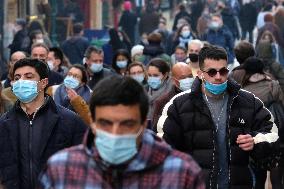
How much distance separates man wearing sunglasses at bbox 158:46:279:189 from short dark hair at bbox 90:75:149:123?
290 centimetres

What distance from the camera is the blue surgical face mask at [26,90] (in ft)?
23.0

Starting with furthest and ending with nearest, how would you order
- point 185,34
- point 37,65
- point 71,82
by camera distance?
point 185,34 < point 71,82 < point 37,65

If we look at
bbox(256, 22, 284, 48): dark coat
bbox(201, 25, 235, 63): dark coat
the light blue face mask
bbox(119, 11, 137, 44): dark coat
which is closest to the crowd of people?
the light blue face mask

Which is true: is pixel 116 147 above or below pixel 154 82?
above

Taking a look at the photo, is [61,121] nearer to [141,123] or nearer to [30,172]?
[30,172]

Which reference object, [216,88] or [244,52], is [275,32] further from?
[216,88]

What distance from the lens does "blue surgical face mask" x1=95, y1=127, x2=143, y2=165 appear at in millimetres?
3713

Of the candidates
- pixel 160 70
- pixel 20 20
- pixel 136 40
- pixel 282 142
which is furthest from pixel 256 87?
pixel 136 40

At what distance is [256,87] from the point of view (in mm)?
9219

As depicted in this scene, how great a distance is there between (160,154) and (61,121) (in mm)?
3028

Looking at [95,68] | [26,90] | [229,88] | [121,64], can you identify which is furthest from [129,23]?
[229,88]

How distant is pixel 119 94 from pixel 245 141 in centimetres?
300

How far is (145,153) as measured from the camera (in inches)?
149

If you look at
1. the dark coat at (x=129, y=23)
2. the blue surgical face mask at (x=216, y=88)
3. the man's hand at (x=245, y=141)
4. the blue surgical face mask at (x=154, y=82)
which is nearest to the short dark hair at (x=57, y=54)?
the blue surgical face mask at (x=154, y=82)
